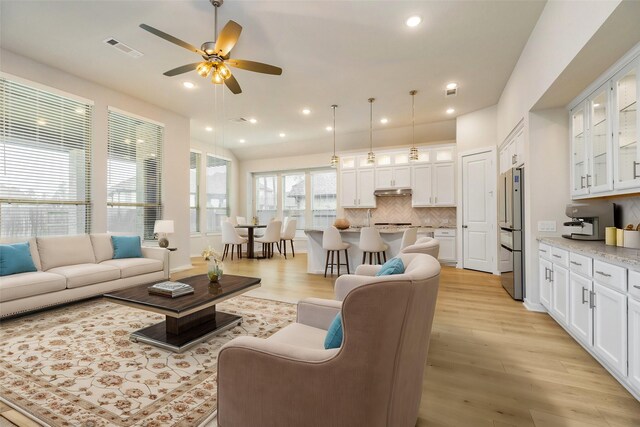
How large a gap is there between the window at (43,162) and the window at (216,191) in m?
3.88

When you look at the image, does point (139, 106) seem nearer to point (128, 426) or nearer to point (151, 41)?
point (151, 41)

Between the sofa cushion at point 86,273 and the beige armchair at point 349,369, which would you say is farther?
the sofa cushion at point 86,273

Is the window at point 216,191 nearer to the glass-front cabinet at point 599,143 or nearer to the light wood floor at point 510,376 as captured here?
the light wood floor at point 510,376

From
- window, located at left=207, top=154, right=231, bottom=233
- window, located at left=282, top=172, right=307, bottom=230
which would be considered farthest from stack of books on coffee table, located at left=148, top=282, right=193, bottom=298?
window, located at left=282, top=172, right=307, bottom=230

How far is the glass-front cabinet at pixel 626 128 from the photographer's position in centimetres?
221

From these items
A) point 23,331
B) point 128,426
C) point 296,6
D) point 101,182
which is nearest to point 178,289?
point 128,426

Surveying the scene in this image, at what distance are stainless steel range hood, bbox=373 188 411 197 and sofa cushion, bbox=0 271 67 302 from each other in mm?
5950

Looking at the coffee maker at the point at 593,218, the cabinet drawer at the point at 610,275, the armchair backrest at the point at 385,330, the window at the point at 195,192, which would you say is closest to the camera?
the armchair backrest at the point at 385,330

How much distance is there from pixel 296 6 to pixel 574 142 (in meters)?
3.33

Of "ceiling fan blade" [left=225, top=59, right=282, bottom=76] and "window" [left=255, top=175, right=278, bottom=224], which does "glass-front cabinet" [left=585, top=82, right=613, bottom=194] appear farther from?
"window" [left=255, top=175, right=278, bottom=224]

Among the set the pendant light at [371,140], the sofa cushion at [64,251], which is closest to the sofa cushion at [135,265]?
the sofa cushion at [64,251]

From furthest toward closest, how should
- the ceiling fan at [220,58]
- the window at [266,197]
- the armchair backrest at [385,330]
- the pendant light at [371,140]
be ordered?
the window at [266,197] → the pendant light at [371,140] → the ceiling fan at [220,58] → the armchair backrest at [385,330]

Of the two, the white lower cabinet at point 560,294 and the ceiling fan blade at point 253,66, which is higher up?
the ceiling fan blade at point 253,66

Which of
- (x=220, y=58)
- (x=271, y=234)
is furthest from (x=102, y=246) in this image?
(x=271, y=234)
